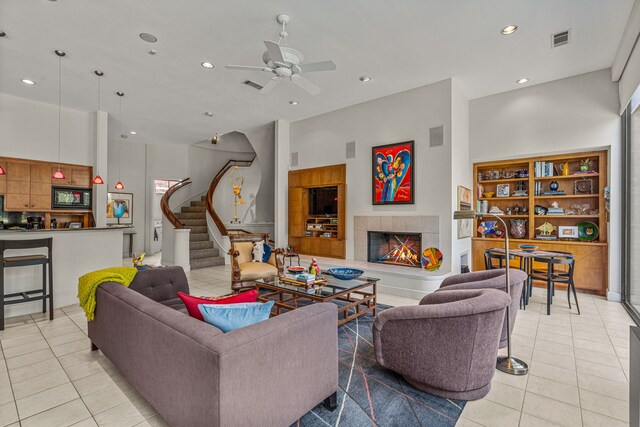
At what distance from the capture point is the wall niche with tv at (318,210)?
20.9ft

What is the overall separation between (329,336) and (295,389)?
1.22 feet

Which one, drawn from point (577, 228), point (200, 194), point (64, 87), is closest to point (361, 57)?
point (577, 228)

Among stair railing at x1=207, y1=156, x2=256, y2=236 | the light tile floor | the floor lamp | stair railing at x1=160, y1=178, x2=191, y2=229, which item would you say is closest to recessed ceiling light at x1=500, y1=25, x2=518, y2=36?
the floor lamp

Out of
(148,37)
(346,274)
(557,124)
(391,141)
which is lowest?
(346,274)

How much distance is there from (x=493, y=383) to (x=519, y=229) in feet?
13.5

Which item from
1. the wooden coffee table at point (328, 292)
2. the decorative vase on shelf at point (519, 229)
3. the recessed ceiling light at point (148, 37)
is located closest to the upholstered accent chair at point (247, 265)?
the wooden coffee table at point (328, 292)

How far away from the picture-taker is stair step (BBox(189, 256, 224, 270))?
757 cm

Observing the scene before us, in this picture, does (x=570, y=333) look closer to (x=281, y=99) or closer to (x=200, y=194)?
(x=281, y=99)

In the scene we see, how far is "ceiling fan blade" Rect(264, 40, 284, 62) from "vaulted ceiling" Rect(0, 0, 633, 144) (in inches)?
19.3

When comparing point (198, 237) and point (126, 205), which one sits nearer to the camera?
point (198, 237)

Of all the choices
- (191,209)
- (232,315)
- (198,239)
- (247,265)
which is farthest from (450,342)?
(191,209)

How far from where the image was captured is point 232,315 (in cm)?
175

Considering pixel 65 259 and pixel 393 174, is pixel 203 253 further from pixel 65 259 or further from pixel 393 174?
pixel 393 174

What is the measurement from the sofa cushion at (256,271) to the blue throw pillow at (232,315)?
2994 mm
